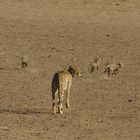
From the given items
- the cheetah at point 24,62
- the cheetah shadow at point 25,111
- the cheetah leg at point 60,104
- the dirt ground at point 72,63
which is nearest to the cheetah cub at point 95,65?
the dirt ground at point 72,63

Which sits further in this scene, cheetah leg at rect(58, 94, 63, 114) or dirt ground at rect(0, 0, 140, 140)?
cheetah leg at rect(58, 94, 63, 114)

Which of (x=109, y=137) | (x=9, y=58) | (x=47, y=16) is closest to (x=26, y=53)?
(x=9, y=58)

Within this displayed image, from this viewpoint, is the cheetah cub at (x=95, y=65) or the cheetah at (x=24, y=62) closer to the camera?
the cheetah cub at (x=95, y=65)

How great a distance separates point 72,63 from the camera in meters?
21.3

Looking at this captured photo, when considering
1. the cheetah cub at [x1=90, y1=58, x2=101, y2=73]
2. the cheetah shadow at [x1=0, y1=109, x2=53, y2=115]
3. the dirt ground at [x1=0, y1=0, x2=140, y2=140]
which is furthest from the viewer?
the cheetah cub at [x1=90, y1=58, x2=101, y2=73]

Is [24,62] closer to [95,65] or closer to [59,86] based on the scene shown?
[95,65]

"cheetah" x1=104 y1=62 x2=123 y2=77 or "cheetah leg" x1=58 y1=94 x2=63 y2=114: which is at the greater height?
"cheetah" x1=104 y1=62 x2=123 y2=77

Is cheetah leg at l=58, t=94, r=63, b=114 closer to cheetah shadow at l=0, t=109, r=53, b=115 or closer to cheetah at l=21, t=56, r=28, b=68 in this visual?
cheetah shadow at l=0, t=109, r=53, b=115

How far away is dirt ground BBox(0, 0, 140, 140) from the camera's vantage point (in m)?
13.5

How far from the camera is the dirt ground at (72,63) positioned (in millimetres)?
13492

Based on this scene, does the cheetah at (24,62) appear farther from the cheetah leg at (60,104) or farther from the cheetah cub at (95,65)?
the cheetah leg at (60,104)

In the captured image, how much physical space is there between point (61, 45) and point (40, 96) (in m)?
7.89

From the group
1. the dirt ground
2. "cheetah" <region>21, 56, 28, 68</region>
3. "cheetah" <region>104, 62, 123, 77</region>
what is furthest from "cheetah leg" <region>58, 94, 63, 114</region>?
"cheetah" <region>21, 56, 28, 68</region>

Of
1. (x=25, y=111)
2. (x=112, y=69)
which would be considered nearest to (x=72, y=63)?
(x=112, y=69)
